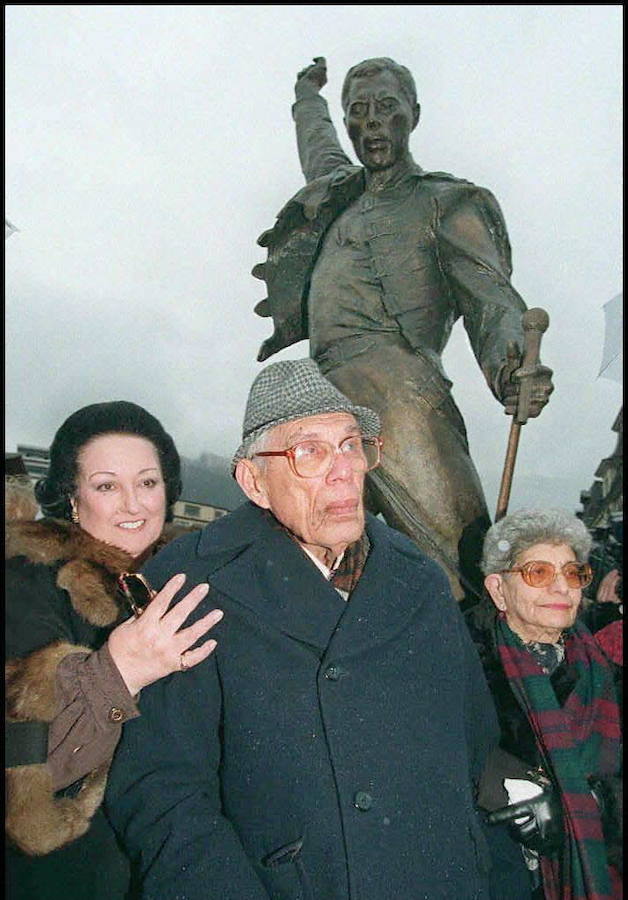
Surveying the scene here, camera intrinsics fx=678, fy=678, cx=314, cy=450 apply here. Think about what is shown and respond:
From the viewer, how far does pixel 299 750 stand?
1.78m

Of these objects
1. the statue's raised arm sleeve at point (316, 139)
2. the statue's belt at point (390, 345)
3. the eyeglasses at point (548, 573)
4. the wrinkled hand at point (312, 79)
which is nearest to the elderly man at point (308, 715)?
the eyeglasses at point (548, 573)

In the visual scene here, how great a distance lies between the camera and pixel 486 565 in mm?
2842

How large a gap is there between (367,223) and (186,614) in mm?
2782

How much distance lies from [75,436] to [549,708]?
6.38 ft

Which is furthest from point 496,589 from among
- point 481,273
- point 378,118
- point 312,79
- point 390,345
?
point 312,79

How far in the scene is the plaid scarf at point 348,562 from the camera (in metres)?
2.19

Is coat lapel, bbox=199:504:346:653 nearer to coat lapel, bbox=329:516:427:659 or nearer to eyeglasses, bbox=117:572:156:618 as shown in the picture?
coat lapel, bbox=329:516:427:659

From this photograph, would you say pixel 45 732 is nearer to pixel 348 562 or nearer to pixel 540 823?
pixel 348 562

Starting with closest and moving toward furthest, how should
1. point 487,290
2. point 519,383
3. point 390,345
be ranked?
1. point 519,383
2. point 487,290
3. point 390,345

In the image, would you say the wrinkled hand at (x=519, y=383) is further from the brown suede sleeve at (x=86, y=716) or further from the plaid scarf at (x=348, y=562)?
the brown suede sleeve at (x=86, y=716)

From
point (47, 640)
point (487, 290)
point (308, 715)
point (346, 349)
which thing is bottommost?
point (308, 715)

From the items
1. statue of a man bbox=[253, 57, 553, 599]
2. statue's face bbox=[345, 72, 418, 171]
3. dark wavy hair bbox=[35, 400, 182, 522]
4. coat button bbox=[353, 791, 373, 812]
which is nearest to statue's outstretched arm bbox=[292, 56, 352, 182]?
statue of a man bbox=[253, 57, 553, 599]

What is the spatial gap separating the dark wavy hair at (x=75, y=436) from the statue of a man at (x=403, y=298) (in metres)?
1.31

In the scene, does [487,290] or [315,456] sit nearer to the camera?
[315,456]
